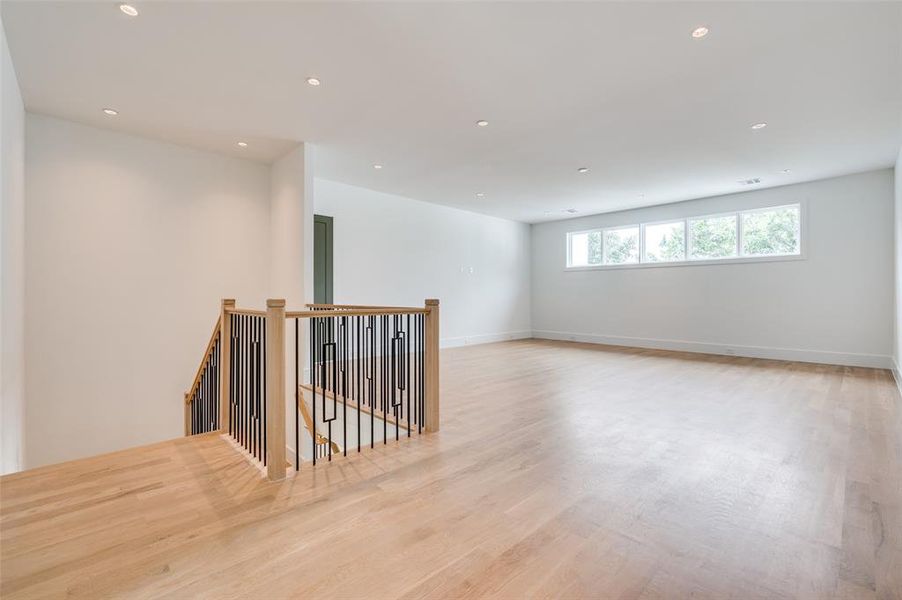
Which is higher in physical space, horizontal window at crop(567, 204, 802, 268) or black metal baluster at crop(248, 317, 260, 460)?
horizontal window at crop(567, 204, 802, 268)

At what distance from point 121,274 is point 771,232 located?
938 centimetres

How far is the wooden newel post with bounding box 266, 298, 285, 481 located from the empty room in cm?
2

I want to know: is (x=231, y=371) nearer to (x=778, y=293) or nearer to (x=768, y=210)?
(x=778, y=293)

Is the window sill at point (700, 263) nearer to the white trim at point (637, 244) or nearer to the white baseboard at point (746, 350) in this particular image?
the white trim at point (637, 244)

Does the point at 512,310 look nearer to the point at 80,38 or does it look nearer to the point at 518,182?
the point at 518,182

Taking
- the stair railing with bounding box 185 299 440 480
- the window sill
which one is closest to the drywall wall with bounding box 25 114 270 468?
the stair railing with bounding box 185 299 440 480

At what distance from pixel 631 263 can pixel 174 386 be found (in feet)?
26.8

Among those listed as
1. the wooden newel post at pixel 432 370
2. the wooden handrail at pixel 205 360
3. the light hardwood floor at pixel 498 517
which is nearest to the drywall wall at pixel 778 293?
the light hardwood floor at pixel 498 517

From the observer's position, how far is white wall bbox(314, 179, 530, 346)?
6.71 m

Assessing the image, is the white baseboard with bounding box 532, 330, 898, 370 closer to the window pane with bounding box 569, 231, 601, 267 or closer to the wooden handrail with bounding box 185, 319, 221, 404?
the window pane with bounding box 569, 231, 601, 267

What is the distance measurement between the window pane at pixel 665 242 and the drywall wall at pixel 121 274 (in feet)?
23.7

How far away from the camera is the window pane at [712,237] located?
24.0 feet

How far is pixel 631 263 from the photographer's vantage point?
8.55m

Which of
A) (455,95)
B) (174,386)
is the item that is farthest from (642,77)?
(174,386)
